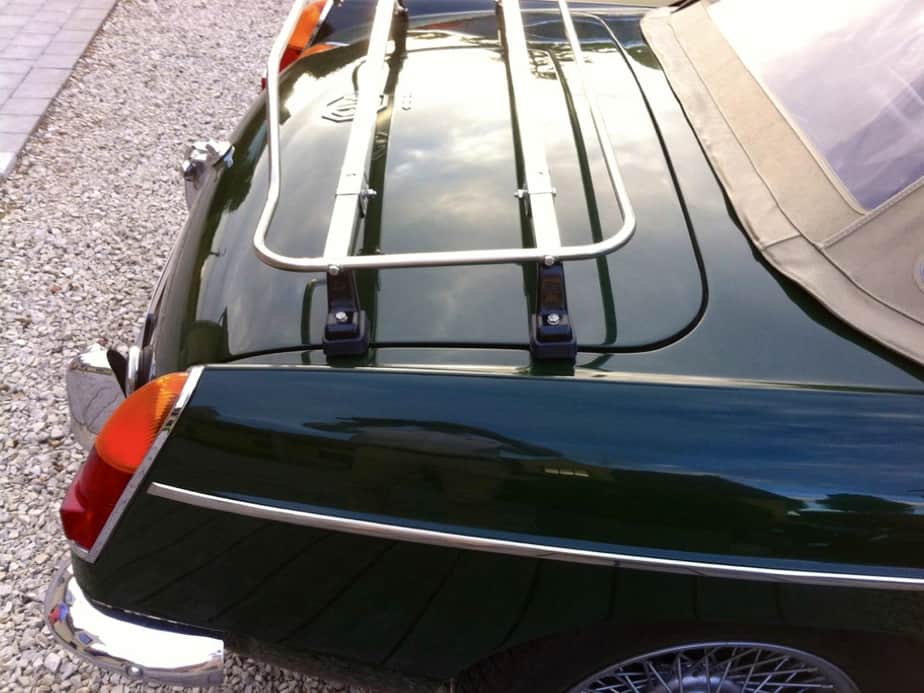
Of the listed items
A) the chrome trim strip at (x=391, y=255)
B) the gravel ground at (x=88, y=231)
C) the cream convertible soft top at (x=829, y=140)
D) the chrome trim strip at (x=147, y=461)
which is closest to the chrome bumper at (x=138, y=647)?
the chrome trim strip at (x=147, y=461)

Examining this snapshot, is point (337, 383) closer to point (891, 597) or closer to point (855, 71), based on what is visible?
point (891, 597)

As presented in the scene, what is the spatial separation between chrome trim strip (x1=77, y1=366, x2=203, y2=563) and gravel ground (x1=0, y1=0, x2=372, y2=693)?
825 millimetres

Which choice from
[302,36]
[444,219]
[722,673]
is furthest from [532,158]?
[302,36]

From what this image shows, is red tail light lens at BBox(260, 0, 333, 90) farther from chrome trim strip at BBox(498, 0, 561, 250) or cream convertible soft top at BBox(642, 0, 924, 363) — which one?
cream convertible soft top at BBox(642, 0, 924, 363)

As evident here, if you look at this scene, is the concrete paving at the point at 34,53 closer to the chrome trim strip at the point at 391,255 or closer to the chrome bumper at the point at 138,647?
the chrome bumper at the point at 138,647

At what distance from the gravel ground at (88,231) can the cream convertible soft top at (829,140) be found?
1538 mm

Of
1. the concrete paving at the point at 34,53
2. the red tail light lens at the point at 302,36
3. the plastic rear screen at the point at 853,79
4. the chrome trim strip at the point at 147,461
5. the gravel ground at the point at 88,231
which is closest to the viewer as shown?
the chrome trim strip at the point at 147,461

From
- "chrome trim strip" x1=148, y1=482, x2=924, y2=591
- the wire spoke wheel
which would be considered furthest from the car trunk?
the wire spoke wheel

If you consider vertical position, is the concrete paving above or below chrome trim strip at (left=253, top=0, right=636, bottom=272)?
above

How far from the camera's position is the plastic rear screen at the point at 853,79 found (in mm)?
1578

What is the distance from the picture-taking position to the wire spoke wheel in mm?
1587

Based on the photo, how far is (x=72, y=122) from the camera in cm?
471

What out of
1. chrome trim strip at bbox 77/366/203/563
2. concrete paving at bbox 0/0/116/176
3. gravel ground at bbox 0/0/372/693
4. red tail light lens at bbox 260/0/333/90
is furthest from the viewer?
concrete paving at bbox 0/0/116/176

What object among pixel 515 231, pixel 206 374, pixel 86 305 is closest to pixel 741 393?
pixel 515 231
